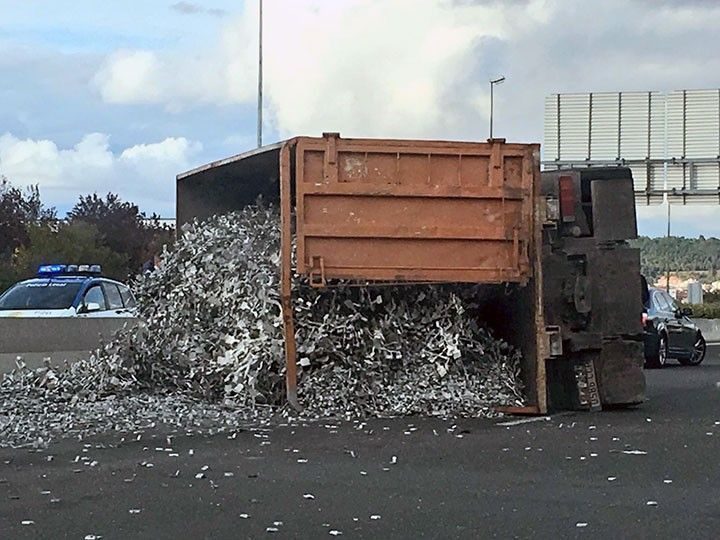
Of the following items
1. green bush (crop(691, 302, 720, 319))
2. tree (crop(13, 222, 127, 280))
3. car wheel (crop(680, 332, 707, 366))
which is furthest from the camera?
green bush (crop(691, 302, 720, 319))

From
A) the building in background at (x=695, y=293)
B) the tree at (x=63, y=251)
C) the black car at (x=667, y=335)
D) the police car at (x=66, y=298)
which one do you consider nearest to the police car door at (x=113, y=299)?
the police car at (x=66, y=298)

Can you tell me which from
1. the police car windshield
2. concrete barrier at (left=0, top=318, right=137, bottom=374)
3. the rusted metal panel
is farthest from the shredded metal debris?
the police car windshield

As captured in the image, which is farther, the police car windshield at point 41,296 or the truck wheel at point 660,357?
the truck wheel at point 660,357

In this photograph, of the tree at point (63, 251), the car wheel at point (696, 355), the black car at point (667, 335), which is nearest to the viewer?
the black car at point (667, 335)

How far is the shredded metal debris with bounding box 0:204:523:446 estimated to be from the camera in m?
11.9

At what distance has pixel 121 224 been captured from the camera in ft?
157

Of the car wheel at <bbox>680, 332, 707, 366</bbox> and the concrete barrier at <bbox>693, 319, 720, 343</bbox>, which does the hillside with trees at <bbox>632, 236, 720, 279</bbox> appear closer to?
the concrete barrier at <bbox>693, 319, 720, 343</bbox>

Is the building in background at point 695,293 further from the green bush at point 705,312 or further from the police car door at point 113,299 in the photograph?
the police car door at point 113,299

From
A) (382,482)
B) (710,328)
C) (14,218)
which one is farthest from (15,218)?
(382,482)

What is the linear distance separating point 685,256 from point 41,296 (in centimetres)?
7174

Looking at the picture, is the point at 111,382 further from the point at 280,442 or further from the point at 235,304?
the point at 280,442

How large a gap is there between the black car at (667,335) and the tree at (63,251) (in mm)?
20325

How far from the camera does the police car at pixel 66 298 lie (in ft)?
60.5

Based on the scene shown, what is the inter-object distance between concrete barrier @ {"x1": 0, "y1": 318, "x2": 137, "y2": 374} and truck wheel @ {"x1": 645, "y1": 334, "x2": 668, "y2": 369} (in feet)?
34.8
